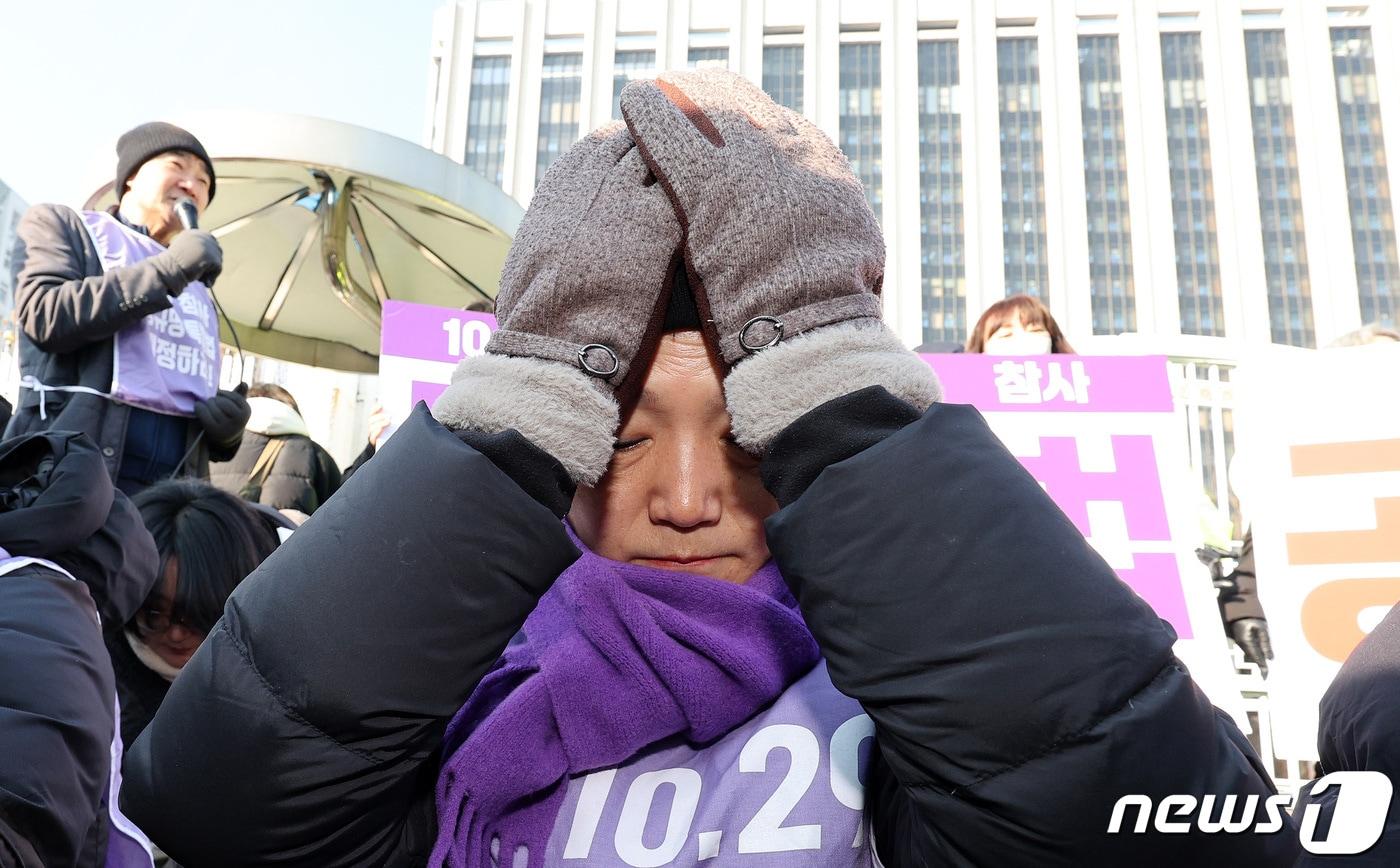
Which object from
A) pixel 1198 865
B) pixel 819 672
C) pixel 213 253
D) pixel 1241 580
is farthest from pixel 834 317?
pixel 1241 580

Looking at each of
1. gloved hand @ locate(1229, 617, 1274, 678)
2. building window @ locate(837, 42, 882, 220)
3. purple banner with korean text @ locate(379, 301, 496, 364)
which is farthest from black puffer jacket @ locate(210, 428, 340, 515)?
building window @ locate(837, 42, 882, 220)

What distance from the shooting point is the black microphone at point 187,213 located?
3.43 m

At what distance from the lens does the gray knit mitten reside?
952 mm

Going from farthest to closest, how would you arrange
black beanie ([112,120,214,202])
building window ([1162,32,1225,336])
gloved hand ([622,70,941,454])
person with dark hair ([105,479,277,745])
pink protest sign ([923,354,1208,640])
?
building window ([1162,32,1225,336]) → black beanie ([112,120,214,202]) → pink protest sign ([923,354,1208,640]) → person with dark hair ([105,479,277,745]) → gloved hand ([622,70,941,454])

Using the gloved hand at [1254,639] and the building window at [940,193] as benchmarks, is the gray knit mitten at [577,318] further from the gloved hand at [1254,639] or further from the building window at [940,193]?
the building window at [940,193]

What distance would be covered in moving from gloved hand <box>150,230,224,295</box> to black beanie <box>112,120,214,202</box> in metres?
0.53

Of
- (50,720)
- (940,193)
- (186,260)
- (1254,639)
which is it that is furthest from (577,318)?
(940,193)

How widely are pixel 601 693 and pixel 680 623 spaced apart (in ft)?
0.37

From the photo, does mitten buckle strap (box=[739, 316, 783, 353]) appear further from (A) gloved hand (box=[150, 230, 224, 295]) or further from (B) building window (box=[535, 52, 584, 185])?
(B) building window (box=[535, 52, 584, 185])

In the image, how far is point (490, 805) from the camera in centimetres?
103

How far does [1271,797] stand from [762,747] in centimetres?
49

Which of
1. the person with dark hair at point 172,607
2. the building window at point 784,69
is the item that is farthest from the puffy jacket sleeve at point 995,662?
the building window at point 784,69

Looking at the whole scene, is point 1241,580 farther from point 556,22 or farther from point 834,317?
point 556,22

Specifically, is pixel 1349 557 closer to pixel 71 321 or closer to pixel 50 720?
pixel 50 720
